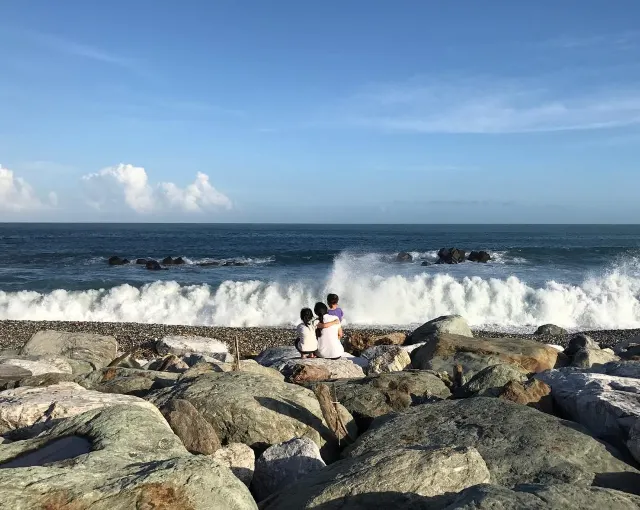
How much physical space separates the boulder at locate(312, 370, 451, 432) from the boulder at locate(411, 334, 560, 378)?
171 cm

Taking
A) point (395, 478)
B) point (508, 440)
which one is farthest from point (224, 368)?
point (395, 478)

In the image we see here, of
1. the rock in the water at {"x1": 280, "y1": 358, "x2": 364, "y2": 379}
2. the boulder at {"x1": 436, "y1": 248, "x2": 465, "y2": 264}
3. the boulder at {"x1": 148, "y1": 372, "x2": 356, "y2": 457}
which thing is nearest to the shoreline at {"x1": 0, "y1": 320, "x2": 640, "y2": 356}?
the rock in the water at {"x1": 280, "y1": 358, "x2": 364, "y2": 379}

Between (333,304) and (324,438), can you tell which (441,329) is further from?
(324,438)

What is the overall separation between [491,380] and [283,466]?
3.00 metres

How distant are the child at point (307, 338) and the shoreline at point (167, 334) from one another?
16.9 ft

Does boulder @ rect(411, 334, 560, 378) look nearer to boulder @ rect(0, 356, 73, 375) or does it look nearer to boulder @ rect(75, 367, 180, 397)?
boulder @ rect(75, 367, 180, 397)

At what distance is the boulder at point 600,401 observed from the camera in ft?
18.0

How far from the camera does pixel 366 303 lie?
23.8 metres

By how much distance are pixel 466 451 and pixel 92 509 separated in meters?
2.27

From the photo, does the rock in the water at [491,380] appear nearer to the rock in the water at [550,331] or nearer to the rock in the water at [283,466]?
the rock in the water at [283,466]

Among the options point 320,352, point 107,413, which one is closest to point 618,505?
point 107,413

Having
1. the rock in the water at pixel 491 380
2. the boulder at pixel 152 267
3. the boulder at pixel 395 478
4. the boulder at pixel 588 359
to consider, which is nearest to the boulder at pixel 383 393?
the rock in the water at pixel 491 380

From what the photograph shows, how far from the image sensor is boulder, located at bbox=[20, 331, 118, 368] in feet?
37.1

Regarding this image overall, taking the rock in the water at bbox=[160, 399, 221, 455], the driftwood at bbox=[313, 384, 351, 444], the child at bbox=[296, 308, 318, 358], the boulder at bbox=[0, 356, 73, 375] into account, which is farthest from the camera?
the child at bbox=[296, 308, 318, 358]
